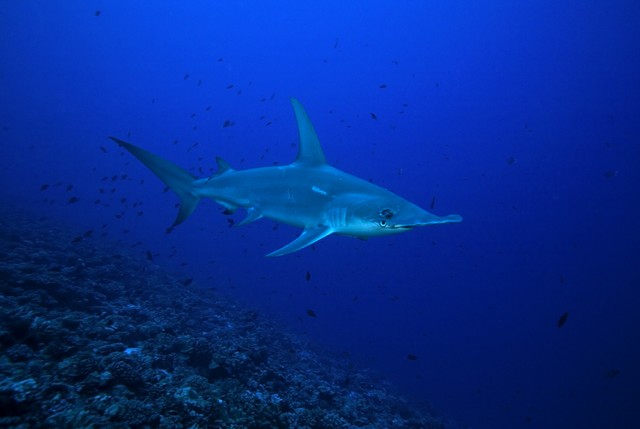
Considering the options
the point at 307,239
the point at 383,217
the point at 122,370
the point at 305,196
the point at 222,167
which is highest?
the point at 222,167

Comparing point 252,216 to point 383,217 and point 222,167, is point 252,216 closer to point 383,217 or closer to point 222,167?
point 222,167

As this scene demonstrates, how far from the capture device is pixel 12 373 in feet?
10.4

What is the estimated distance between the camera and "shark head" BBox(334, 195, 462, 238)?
346 centimetres

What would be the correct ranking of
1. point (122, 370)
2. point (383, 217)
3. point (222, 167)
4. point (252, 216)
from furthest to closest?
1. point (222, 167)
2. point (252, 216)
3. point (122, 370)
4. point (383, 217)

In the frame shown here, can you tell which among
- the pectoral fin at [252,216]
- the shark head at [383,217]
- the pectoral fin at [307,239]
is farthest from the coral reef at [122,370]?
the shark head at [383,217]

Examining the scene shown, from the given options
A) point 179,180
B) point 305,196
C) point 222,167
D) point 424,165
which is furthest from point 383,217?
point 424,165

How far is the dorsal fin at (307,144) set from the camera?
5.14 metres

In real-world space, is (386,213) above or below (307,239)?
above

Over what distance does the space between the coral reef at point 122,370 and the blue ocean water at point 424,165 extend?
28.7m

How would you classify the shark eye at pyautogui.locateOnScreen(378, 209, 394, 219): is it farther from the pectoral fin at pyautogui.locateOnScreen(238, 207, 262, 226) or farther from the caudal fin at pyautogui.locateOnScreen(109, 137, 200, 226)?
the caudal fin at pyautogui.locateOnScreen(109, 137, 200, 226)

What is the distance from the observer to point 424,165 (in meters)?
137

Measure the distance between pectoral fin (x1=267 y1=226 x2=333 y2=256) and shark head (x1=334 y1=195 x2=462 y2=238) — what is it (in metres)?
0.19

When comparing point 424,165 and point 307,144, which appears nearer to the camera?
point 307,144

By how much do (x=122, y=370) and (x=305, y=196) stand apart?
3106 millimetres
